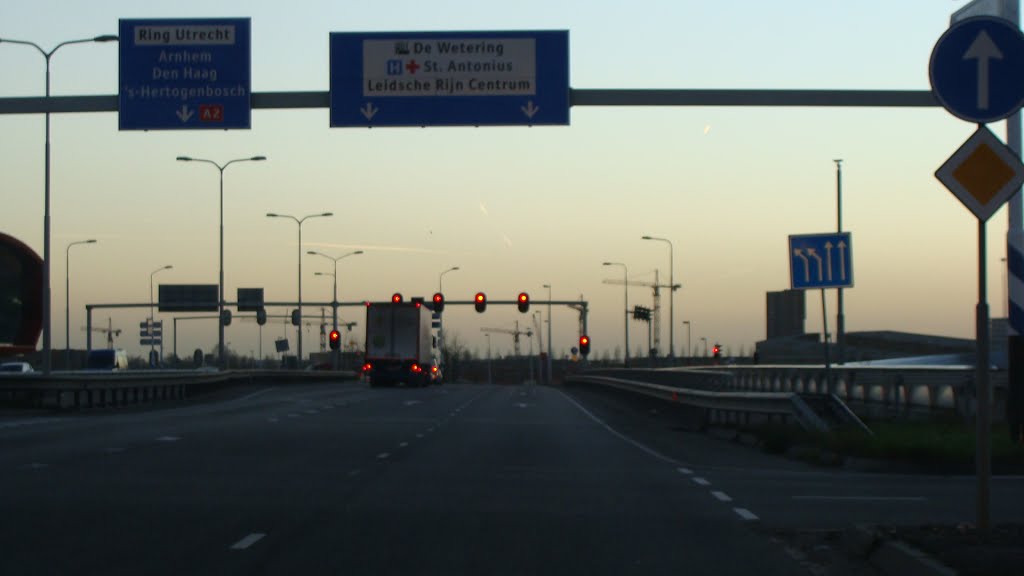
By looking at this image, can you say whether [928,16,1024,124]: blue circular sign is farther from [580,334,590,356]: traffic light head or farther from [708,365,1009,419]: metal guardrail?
[580,334,590,356]: traffic light head

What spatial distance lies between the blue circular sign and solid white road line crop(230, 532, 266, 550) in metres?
6.68

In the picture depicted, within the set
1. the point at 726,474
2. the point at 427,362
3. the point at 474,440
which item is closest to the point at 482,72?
the point at 474,440

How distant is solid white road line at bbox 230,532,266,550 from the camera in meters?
10.5

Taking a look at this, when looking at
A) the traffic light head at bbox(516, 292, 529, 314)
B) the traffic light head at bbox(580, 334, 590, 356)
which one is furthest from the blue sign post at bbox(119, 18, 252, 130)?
the traffic light head at bbox(580, 334, 590, 356)

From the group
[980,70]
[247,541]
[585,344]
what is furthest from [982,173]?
[585,344]

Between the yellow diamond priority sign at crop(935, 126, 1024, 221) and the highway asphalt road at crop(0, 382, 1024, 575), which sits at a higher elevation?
the yellow diamond priority sign at crop(935, 126, 1024, 221)

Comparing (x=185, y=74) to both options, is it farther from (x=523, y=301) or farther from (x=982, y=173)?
(x=523, y=301)

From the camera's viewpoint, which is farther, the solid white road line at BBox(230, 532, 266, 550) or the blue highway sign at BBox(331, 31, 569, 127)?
the blue highway sign at BBox(331, 31, 569, 127)

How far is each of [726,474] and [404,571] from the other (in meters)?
9.80

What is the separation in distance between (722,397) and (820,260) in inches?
222

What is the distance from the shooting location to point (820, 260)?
23375 mm

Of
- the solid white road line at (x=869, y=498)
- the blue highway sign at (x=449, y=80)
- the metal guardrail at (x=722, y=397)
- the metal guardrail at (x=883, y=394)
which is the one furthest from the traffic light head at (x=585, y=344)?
the solid white road line at (x=869, y=498)

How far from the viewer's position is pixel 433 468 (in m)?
18.4

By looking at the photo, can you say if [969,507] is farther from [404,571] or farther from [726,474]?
[404,571]
